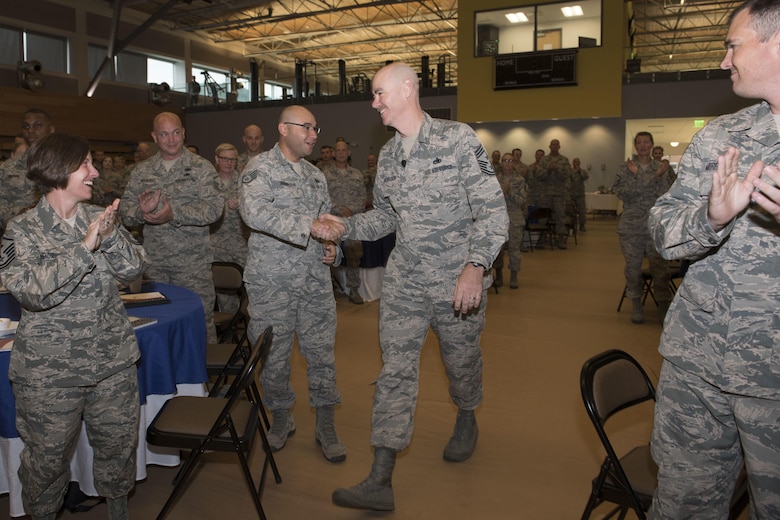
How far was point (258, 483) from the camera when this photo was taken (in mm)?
3072

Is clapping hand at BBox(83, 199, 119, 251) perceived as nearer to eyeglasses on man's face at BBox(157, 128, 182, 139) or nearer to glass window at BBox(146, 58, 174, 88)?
eyeglasses on man's face at BBox(157, 128, 182, 139)

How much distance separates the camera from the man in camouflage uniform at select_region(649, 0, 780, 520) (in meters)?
1.53

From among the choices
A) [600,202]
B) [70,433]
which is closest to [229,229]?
[70,433]

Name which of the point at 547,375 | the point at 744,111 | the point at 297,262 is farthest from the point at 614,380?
the point at 547,375

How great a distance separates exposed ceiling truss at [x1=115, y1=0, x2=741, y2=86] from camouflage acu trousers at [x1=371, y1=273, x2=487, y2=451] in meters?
15.4

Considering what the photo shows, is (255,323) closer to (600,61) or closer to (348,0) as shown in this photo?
(600,61)

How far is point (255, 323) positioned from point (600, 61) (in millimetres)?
14554

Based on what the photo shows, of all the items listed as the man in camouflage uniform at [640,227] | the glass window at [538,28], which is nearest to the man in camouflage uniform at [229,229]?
the man in camouflage uniform at [640,227]

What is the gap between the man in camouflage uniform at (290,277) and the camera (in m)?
3.22

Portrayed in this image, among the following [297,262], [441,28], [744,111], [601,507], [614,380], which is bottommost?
[601,507]

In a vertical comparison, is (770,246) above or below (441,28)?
below

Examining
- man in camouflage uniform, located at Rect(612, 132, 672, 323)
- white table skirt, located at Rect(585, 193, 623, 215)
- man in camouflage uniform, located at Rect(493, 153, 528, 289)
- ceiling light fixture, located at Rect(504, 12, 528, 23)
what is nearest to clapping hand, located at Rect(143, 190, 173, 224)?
man in camouflage uniform, located at Rect(612, 132, 672, 323)

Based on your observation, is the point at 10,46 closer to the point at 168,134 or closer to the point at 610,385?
the point at 168,134

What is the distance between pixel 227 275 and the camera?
439 centimetres
